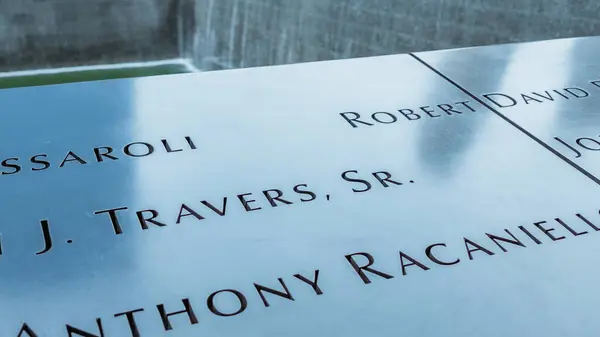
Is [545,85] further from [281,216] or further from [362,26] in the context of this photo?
[362,26]

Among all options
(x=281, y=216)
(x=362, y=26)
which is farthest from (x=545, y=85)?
(x=362, y=26)

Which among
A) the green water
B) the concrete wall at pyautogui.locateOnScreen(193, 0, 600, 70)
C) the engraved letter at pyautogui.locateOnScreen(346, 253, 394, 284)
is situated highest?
the engraved letter at pyautogui.locateOnScreen(346, 253, 394, 284)

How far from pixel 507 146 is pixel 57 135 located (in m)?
0.93

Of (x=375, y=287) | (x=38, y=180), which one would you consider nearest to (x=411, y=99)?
(x=375, y=287)

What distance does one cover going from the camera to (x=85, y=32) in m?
6.42

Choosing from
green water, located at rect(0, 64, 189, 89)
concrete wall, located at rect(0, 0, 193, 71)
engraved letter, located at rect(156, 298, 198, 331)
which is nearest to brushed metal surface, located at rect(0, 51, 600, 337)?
engraved letter, located at rect(156, 298, 198, 331)

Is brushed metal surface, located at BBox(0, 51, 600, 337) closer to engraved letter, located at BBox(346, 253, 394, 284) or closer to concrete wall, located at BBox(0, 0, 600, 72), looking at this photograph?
engraved letter, located at BBox(346, 253, 394, 284)

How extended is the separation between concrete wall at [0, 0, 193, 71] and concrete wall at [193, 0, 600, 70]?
40 cm

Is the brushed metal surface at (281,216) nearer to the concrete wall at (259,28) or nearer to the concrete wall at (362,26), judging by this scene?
the concrete wall at (362,26)

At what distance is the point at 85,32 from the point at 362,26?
3.14 m

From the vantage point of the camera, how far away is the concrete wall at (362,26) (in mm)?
3271

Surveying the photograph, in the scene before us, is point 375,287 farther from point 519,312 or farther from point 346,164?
point 346,164

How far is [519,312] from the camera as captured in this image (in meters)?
0.96

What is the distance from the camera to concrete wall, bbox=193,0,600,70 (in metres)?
3.27
